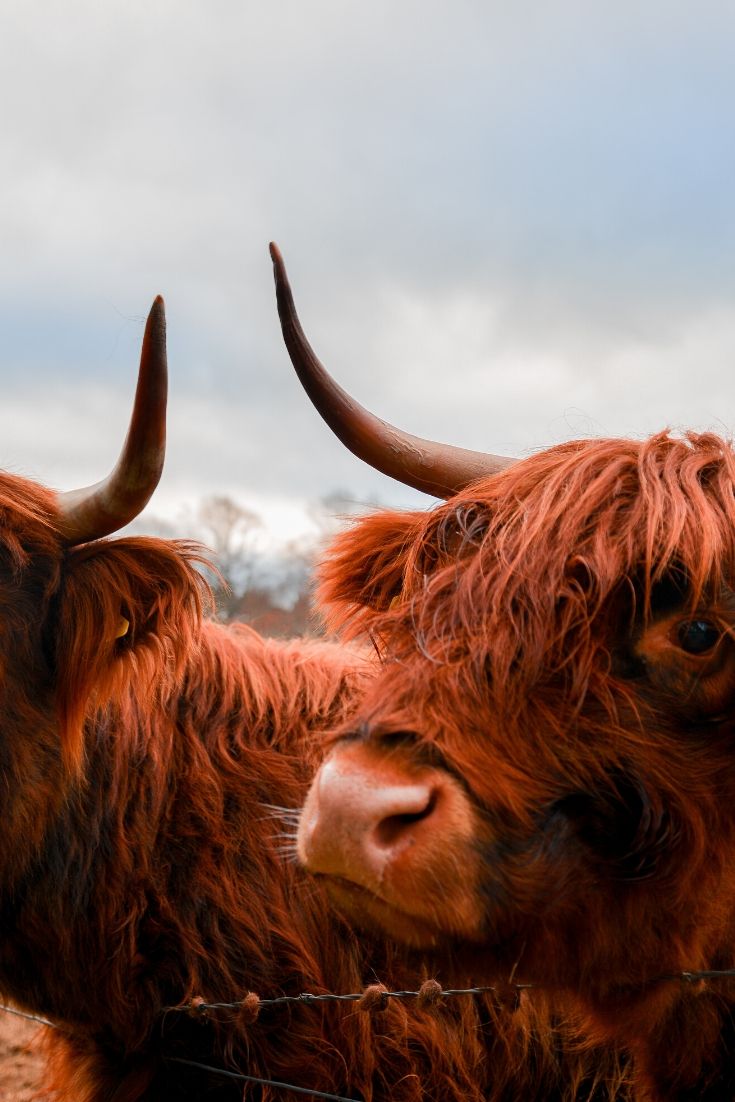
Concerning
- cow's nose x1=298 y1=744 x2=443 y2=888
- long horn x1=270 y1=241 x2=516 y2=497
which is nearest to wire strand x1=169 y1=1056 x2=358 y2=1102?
cow's nose x1=298 y1=744 x2=443 y2=888

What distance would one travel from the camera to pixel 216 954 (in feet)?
9.09

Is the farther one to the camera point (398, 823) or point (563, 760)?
point (563, 760)

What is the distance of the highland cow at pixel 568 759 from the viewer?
163 cm

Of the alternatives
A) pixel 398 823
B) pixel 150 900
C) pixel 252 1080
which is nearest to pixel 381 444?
pixel 398 823

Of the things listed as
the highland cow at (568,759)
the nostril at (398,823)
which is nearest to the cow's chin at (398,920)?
the highland cow at (568,759)

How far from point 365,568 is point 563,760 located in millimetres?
958

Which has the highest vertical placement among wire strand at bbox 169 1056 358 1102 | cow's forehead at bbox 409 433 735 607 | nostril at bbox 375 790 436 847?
cow's forehead at bbox 409 433 735 607

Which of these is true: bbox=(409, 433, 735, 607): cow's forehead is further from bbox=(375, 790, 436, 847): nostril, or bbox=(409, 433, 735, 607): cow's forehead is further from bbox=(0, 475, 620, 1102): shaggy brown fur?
bbox=(0, 475, 620, 1102): shaggy brown fur

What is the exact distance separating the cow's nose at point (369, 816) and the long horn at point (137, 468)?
113 centimetres

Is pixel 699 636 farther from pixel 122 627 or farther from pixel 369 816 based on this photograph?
pixel 122 627

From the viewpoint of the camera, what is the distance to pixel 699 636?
68.5 inches

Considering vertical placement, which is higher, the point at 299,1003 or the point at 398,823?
the point at 398,823

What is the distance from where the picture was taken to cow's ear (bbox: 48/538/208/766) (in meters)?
2.80

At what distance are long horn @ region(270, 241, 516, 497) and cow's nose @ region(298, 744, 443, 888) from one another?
96 centimetres
